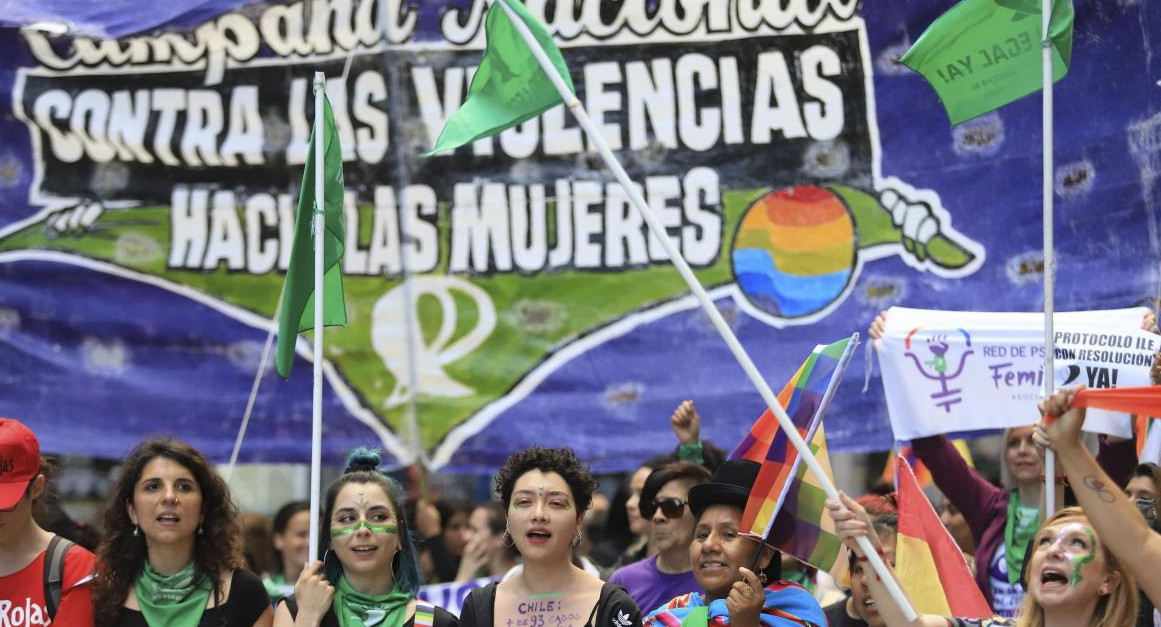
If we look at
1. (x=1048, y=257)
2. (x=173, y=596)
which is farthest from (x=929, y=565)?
(x=173, y=596)

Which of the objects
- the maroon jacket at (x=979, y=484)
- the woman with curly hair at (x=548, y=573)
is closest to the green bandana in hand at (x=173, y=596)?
the woman with curly hair at (x=548, y=573)

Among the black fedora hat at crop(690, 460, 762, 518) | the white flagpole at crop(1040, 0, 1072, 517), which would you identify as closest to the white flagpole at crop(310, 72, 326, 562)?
the black fedora hat at crop(690, 460, 762, 518)

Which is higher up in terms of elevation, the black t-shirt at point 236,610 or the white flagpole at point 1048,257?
the white flagpole at point 1048,257

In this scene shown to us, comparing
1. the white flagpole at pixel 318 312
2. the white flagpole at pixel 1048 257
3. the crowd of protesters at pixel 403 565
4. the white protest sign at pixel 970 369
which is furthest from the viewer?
the white protest sign at pixel 970 369

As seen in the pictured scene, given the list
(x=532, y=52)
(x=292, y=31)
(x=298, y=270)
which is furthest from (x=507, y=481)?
(x=292, y=31)

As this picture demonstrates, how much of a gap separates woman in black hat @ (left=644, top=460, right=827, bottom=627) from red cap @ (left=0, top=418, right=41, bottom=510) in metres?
2.04

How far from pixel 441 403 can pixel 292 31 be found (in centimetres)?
186

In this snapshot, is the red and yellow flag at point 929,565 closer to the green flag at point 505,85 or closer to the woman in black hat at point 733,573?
the woman in black hat at point 733,573

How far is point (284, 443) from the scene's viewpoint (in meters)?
7.37

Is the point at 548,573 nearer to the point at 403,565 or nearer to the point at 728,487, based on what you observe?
the point at 403,565

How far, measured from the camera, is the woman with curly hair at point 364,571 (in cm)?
484

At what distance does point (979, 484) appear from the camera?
6.15 m

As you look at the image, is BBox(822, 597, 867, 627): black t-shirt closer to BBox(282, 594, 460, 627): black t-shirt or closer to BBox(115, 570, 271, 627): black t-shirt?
BBox(282, 594, 460, 627): black t-shirt

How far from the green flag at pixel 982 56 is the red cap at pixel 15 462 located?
10.3 feet
